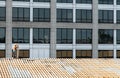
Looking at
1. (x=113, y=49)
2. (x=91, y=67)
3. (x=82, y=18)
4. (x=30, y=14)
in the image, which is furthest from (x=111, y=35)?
(x=91, y=67)

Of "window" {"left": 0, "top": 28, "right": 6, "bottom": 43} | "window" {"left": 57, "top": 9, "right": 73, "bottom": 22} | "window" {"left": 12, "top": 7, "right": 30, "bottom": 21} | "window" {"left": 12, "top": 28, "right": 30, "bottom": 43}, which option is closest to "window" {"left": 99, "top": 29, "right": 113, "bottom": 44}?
"window" {"left": 57, "top": 9, "right": 73, "bottom": 22}

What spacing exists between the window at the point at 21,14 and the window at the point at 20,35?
173cm

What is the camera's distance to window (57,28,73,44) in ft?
171

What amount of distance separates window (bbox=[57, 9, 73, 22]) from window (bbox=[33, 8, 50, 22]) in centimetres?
180

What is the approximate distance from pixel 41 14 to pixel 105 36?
11443 mm

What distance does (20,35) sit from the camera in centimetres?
5081

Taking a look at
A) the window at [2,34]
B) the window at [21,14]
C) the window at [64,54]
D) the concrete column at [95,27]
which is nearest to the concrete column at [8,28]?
the window at [2,34]

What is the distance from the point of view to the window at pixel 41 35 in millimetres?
51188

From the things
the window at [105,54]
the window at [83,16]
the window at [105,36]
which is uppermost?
the window at [83,16]

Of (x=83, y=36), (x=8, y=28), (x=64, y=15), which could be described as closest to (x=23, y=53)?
(x=8, y=28)

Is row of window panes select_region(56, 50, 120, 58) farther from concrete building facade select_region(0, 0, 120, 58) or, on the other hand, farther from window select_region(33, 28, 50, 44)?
window select_region(33, 28, 50, 44)

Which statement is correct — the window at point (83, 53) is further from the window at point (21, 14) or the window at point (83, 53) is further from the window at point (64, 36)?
the window at point (21, 14)

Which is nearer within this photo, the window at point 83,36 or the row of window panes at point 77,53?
the row of window panes at point 77,53

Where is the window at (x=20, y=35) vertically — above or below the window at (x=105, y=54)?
above
